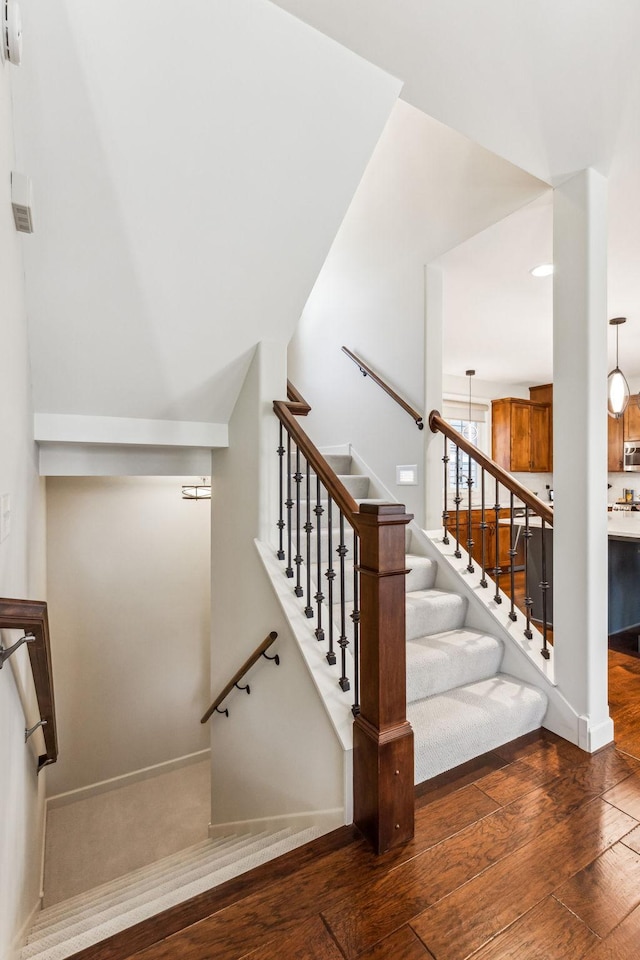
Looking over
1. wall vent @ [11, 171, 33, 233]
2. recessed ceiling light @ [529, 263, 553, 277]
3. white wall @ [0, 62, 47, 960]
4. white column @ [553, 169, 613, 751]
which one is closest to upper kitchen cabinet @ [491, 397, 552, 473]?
recessed ceiling light @ [529, 263, 553, 277]

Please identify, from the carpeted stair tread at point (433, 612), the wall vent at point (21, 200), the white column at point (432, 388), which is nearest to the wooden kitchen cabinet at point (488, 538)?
the white column at point (432, 388)

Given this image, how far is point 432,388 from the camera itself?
3.18 m

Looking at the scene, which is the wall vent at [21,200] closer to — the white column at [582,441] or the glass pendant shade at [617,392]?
the white column at [582,441]

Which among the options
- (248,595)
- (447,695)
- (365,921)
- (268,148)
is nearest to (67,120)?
(268,148)

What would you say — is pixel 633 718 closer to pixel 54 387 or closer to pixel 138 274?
pixel 138 274

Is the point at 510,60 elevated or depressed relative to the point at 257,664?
elevated

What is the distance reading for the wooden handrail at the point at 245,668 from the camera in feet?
7.33

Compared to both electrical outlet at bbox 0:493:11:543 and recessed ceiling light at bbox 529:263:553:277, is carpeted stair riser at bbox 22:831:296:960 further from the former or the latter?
recessed ceiling light at bbox 529:263:553:277

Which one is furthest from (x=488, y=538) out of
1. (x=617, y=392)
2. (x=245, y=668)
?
(x=245, y=668)

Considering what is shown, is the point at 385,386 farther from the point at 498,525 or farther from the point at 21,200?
the point at 21,200

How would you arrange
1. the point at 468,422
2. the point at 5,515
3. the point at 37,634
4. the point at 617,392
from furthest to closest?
1. the point at 468,422
2. the point at 617,392
3. the point at 5,515
4. the point at 37,634

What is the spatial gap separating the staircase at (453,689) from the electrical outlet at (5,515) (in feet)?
4.67

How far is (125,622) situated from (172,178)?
3.63m

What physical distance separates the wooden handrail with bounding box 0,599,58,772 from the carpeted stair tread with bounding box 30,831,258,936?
0.64 m
